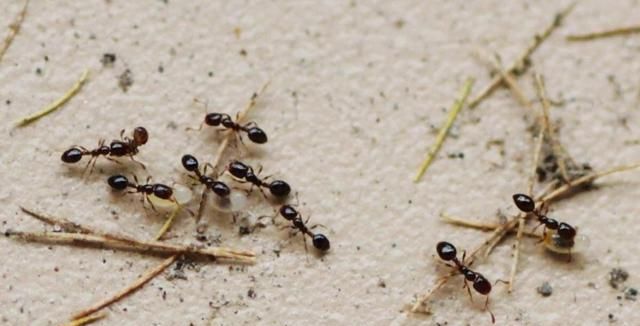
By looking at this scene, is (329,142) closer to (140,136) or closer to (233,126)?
(233,126)

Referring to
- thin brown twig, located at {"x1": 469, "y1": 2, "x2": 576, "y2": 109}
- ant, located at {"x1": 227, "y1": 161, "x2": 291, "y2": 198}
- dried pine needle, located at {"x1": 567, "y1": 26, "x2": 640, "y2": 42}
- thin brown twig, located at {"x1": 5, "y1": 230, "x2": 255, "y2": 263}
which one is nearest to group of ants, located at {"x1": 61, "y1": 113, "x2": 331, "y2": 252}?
ant, located at {"x1": 227, "y1": 161, "x2": 291, "y2": 198}

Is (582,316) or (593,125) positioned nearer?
(582,316)

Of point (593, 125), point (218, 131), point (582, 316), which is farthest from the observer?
point (593, 125)

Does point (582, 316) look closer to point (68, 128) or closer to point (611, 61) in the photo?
point (611, 61)

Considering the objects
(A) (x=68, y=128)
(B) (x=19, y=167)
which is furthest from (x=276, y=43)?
(B) (x=19, y=167)

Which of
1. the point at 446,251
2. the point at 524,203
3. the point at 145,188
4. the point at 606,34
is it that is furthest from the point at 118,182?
the point at 606,34
